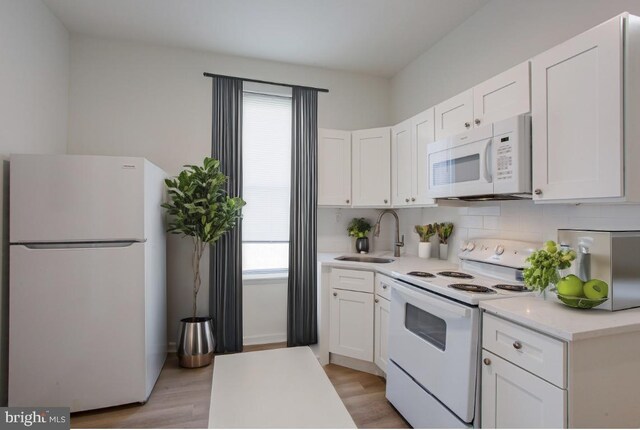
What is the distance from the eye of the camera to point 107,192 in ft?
7.02

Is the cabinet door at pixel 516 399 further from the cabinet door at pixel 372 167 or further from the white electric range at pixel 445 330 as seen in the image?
the cabinet door at pixel 372 167

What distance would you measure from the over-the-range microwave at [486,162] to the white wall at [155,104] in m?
2.04

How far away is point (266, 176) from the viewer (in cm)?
337

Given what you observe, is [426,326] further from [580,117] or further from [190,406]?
[190,406]

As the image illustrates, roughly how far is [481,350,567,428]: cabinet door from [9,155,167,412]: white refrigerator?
2155mm

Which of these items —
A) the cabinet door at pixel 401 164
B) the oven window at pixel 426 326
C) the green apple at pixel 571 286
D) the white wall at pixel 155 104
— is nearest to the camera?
the green apple at pixel 571 286

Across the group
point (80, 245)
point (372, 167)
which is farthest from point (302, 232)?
point (80, 245)

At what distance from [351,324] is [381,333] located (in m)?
0.30

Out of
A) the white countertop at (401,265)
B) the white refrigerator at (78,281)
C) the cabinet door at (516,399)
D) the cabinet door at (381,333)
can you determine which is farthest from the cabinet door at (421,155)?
the white refrigerator at (78,281)

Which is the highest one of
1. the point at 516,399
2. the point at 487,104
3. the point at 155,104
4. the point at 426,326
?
the point at 155,104

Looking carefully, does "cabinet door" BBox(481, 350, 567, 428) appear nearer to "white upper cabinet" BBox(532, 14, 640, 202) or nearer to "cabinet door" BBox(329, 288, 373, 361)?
"white upper cabinet" BBox(532, 14, 640, 202)

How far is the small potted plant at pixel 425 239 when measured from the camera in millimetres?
2945

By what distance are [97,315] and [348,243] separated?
2.36m

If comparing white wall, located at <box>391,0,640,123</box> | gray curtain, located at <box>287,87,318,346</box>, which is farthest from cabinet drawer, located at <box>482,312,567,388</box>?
gray curtain, located at <box>287,87,318,346</box>
